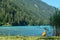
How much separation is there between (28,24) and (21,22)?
37.7ft

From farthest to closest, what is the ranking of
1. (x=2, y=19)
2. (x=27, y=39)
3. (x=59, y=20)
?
1. (x=2, y=19)
2. (x=59, y=20)
3. (x=27, y=39)

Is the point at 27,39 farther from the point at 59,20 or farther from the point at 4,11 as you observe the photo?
the point at 4,11

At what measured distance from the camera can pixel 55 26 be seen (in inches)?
1656

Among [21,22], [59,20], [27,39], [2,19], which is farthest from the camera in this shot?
[21,22]

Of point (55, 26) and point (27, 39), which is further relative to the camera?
point (55, 26)

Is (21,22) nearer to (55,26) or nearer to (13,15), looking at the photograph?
(13,15)

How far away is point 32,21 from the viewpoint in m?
198

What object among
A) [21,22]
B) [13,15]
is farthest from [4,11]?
[21,22]

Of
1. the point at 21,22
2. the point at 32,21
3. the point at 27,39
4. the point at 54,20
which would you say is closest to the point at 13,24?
the point at 21,22

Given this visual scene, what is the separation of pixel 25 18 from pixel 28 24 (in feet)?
21.1

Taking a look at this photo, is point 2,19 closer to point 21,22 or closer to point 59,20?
point 21,22

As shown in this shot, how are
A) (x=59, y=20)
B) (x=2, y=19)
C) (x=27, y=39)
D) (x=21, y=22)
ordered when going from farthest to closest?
1. (x=21, y=22)
2. (x=2, y=19)
3. (x=59, y=20)
4. (x=27, y=39)

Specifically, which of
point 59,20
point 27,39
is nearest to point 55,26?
point 59,20

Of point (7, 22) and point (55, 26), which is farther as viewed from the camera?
point (7, 22)
